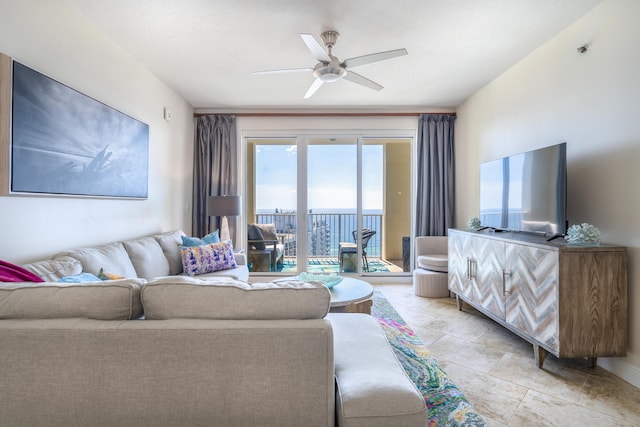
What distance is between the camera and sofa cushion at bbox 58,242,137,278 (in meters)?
2.07

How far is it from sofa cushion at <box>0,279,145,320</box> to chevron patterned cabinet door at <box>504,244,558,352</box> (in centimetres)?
236

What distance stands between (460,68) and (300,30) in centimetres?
174

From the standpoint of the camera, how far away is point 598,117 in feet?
7.44

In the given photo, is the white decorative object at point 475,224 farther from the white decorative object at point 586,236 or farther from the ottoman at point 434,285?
the white decorative object at point 586,236

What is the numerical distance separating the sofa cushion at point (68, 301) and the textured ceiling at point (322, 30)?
2.03m

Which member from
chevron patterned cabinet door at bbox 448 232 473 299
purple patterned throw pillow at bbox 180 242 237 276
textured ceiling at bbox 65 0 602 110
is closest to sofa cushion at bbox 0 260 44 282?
purple patterned throw pillow at bbox 180 242 237 276

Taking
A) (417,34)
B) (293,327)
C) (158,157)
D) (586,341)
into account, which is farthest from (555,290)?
(158,157)

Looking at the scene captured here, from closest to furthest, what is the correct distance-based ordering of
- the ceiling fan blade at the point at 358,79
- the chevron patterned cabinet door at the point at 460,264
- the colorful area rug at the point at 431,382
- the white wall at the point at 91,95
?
the colorful area rug at the point at 431,382 → the white wall at the point at 91,95 → the ceiling fan blade at the point at 358,79 → the chevron patterned cabinet door at the point at 460,264

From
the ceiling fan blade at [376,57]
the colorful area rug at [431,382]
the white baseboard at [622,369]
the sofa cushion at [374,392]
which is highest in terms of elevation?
the ceiling fan blade at [376,57]

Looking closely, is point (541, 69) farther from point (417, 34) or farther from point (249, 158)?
point (249, 158)

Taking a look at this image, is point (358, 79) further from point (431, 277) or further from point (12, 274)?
point (12, 274)

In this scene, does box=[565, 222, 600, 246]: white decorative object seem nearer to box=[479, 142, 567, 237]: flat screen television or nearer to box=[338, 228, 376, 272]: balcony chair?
box=[479, 142, 567, 237]: flat screen television

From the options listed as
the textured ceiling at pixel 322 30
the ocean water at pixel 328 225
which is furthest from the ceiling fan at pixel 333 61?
the ocean water at pixel 328 225

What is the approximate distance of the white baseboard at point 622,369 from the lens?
1994 mm
